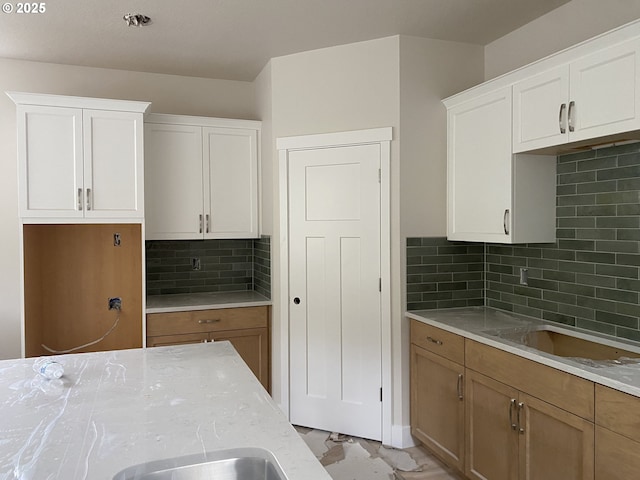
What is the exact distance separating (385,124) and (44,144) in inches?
88.3

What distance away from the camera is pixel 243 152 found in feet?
12.7

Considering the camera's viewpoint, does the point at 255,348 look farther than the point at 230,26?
Yes

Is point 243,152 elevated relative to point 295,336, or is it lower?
elevated

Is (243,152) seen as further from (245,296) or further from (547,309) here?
(547,309)

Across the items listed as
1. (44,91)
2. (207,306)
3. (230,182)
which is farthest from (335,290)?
(44,91)

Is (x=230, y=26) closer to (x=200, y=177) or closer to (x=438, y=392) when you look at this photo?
(x=200, y=177)

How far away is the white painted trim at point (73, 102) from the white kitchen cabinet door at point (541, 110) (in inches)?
94.6

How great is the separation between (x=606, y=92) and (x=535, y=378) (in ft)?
4.17

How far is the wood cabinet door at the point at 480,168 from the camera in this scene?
8.90 feet

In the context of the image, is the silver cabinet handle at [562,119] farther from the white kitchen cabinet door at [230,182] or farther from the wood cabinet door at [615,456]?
the white kitchen cabinet door at [230,182]

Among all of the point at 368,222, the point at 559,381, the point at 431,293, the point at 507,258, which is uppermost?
the point at 368,222

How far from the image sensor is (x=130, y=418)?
1.42 m

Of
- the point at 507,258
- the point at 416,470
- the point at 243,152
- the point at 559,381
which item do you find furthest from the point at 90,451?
the point at 243,152

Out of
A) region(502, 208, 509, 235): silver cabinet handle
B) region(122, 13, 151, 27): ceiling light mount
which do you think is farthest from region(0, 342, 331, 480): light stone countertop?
region(122, 13, 151, 27): ceiling light mount
